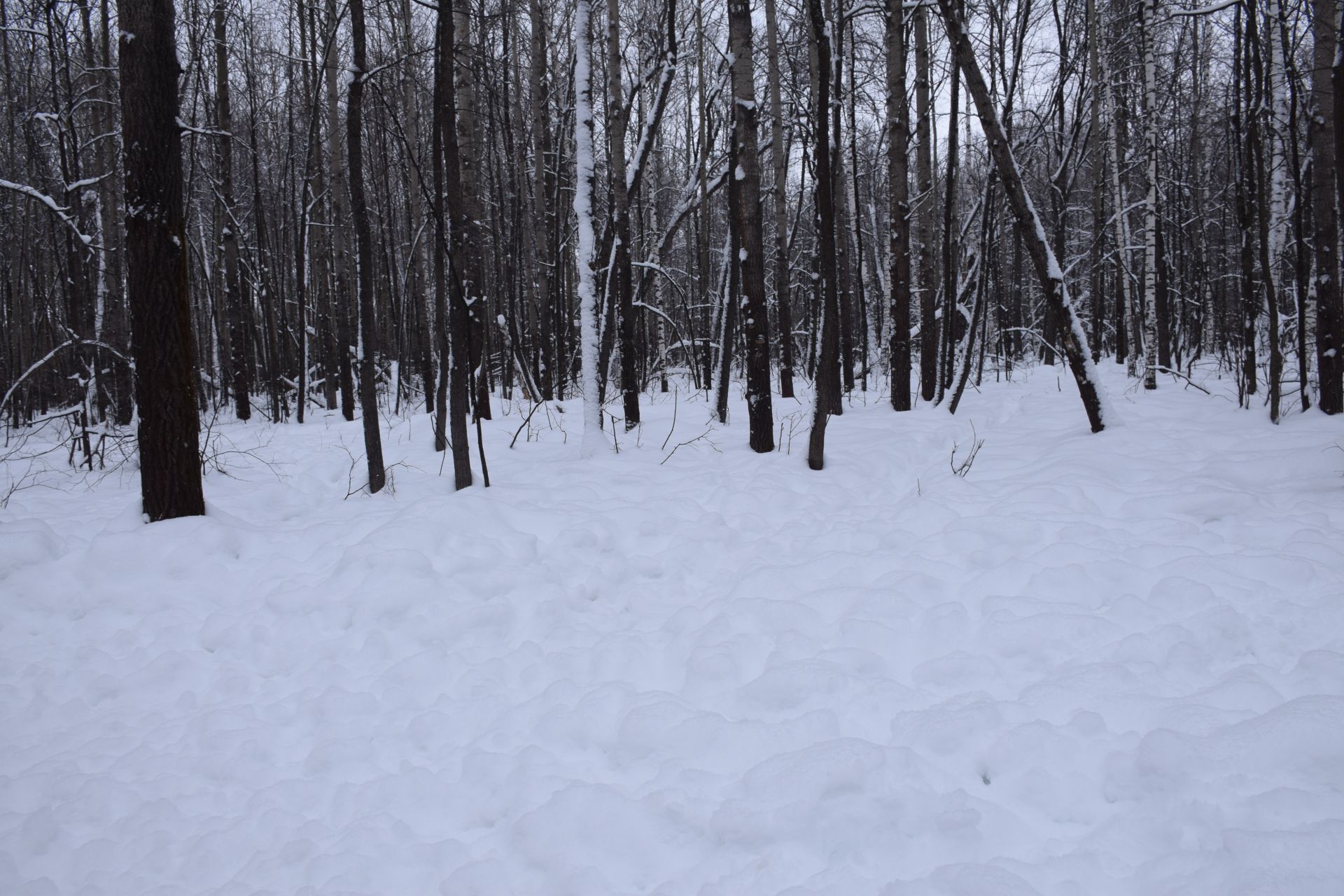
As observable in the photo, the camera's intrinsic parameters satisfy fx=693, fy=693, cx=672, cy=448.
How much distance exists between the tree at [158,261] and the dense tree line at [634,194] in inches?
1.1

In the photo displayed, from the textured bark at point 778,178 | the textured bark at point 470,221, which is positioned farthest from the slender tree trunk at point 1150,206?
the textured bark at point 470,221

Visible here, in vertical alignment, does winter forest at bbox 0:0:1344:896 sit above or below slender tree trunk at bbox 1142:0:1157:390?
below

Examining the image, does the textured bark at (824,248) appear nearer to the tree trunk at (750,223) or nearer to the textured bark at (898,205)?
the tree trunk at (750,223)

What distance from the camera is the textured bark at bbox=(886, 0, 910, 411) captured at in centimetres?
903

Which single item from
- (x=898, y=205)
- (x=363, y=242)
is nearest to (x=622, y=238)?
(x=363, y=242)

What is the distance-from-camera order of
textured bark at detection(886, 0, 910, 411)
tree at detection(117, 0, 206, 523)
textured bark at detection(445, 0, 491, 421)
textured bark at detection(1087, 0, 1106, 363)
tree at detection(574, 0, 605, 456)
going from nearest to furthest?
1. tree at detection(117, 0, 206, 523)
2. textured bark at detection(445, 0, 491, 421)
3. tree at detection(574, 0, 605, 456)
4. textured bark at detection(886, 0, 910, 411)
5. textured bark at detection(1087, 0, 1106, 363)

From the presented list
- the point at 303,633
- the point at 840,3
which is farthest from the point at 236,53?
the point at 303,633

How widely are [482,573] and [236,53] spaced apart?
1510cm

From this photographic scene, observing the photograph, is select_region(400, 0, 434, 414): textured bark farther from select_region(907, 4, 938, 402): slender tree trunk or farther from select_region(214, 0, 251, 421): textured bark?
select_region(907, 4, 938, 402): slender tree trunk

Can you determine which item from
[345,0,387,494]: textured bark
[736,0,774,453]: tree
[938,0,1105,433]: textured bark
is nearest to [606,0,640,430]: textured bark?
[736,0,774,453]: tree

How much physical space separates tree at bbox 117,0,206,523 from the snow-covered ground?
43cm

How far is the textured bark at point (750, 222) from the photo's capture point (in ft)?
19.9

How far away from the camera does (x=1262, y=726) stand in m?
2.45

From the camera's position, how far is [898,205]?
9.42m
